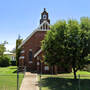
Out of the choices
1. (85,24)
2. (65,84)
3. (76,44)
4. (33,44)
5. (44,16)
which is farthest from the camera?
(44,16)

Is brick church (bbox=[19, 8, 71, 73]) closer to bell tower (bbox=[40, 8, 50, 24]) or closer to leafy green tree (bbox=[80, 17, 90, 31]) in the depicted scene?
bell tower (bbox=[40, 8, 50, 24])

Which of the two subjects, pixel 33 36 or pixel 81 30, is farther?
pixel 33 36

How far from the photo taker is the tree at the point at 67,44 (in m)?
15.1

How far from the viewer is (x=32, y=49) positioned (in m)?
29.5

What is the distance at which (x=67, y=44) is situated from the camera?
49.7ft

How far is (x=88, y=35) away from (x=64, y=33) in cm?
298

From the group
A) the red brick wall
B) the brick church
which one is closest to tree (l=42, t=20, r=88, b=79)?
the brick church

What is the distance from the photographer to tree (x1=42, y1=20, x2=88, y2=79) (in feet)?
49.6

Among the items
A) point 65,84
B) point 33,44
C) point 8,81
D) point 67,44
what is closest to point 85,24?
point 67,44

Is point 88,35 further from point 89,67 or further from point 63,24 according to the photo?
point 89,67

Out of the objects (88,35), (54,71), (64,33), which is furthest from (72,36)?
(54,71)

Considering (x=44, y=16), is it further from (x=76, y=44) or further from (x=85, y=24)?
(x=76, y=44)

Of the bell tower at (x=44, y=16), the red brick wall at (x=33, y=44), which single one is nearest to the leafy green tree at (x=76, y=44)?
the red brick wall at (x=33, y=44)

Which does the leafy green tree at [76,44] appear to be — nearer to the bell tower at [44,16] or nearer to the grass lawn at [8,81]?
the grass lawn at [8,81]
